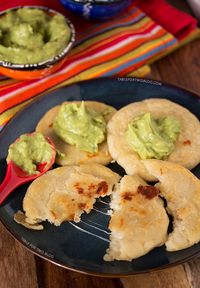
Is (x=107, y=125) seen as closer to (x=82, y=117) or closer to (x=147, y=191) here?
(x=82, y=117)

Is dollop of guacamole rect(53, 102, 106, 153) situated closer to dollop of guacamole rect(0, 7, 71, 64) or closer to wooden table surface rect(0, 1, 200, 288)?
dollop of guacamole rect(0, 7, 71, 64)

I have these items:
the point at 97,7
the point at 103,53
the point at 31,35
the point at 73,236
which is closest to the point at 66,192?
the point at 73,236

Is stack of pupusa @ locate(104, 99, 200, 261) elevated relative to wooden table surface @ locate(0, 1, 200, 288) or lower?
elevated

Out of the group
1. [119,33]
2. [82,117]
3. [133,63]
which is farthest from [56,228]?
[119,33]

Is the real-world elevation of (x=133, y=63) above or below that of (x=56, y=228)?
above

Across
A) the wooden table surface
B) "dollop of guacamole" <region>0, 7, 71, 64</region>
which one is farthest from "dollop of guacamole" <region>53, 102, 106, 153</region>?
the wooden table surface

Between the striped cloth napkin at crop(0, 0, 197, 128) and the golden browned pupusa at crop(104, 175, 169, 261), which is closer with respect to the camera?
the golden browned pupusa at crop(104, 175, 169, 261)
